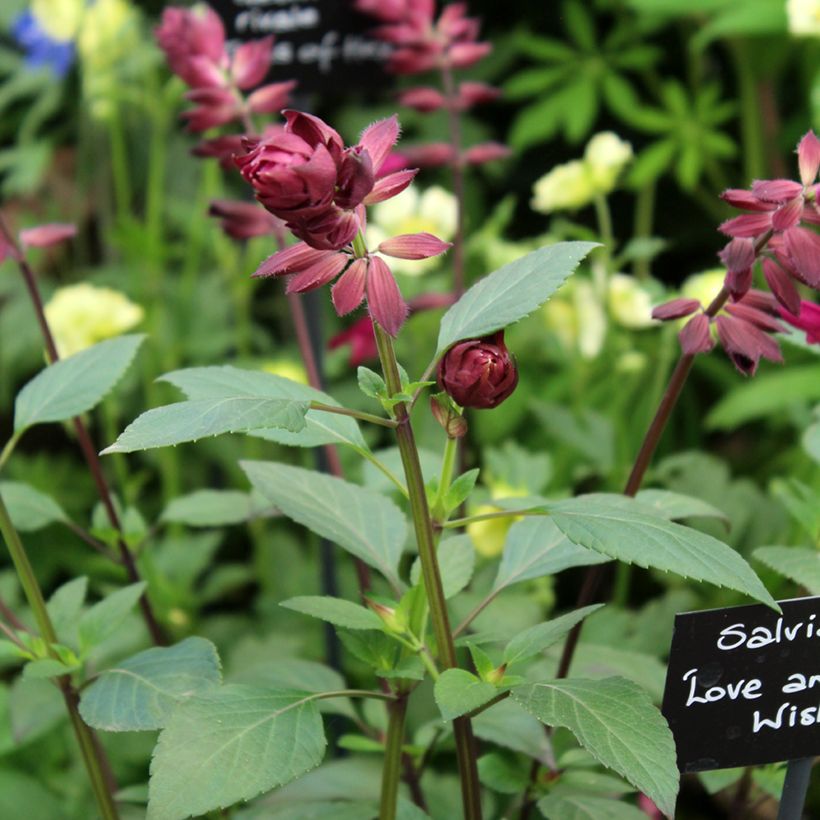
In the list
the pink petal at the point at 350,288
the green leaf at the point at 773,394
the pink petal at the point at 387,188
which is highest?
the pink petal at the point at 387,188

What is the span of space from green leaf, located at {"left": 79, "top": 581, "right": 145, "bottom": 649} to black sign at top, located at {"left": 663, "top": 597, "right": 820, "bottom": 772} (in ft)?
1.04

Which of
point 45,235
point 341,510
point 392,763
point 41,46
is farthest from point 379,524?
point 41,46

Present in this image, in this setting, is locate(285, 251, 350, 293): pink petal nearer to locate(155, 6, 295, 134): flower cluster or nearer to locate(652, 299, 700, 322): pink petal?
locate(652, 299, 700, 322): pink petal

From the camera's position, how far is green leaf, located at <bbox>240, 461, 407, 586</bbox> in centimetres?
59

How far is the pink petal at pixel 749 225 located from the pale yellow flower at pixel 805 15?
0.52m

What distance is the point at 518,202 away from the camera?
204 cm

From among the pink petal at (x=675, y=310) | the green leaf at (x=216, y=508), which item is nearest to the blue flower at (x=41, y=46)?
the green leaf at (x=216, y=508)

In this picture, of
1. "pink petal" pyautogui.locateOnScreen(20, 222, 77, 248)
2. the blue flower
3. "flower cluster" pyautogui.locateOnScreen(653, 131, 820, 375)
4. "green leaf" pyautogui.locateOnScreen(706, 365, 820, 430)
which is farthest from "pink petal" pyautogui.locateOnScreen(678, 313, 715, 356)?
the blue flower

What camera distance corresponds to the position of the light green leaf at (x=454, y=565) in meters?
0.61

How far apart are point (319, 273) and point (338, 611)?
0.18 meters

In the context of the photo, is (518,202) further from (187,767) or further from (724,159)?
(187,767)

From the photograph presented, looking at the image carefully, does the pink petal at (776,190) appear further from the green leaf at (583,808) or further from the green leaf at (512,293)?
the green leaf at (583,808)

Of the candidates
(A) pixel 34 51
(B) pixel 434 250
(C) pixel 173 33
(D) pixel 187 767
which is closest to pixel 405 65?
(C) pixel 173 33

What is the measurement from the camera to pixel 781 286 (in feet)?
1.80
